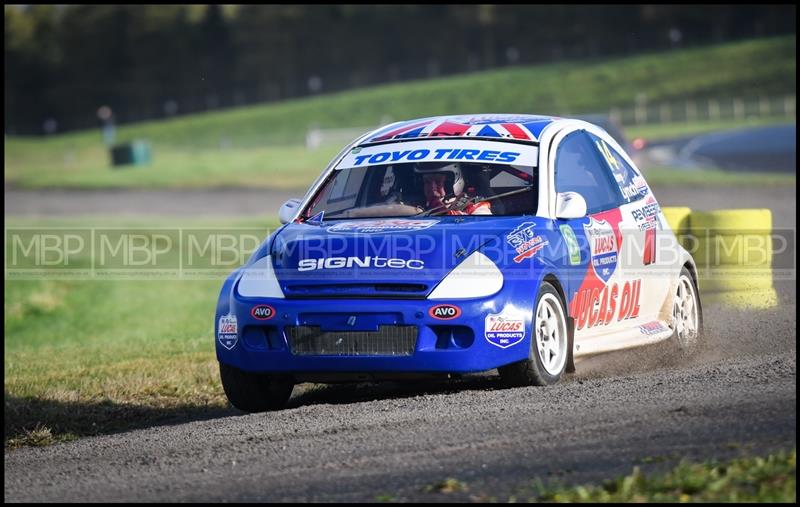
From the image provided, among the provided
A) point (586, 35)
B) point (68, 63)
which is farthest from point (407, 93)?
point (68, 63)

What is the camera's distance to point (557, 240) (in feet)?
24.9

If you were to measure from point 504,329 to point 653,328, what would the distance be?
2.01 metres

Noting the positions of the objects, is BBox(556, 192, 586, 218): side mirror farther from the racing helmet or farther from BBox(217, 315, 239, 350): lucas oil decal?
BBox(217, 315, 239, 350): lucas oil decal

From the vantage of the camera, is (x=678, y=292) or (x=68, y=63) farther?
(x=68, y=63)

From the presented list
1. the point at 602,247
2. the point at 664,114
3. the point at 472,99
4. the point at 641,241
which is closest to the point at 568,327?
the point at 602,247

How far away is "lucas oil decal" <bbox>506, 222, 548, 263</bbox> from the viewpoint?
7209 millimetres

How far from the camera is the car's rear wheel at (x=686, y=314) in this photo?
898cm

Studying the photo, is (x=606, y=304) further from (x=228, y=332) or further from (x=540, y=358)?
(x=228, y=332)

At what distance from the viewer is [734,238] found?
11344 mm

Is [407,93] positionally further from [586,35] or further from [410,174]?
[410,174]

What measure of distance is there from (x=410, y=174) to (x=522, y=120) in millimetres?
921

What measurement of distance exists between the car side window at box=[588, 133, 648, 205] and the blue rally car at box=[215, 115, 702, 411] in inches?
0.7

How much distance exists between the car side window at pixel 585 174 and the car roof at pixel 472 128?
0.71 ft

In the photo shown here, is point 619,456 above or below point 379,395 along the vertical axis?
above
